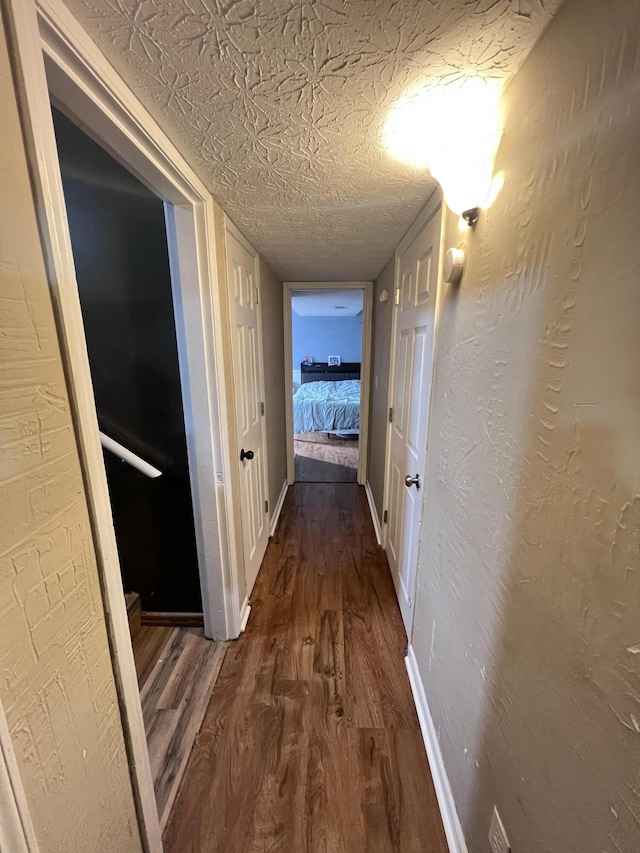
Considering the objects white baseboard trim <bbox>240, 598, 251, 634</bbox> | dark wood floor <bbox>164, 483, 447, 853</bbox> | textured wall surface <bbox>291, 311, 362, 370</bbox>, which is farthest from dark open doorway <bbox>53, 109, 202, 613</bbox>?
textured wall surface <bbox>291, 311, 362, 370</bbox>

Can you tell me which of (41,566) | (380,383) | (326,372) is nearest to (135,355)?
(41,566)

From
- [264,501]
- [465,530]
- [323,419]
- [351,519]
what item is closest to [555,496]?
[465,530]

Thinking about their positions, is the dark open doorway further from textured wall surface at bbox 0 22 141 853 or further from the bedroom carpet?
the bedroom carpet

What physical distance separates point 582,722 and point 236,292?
1893 millimetres

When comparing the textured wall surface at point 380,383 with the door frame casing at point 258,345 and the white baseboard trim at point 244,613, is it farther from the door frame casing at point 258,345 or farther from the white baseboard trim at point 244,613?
the white baseboard trim at point 244,613

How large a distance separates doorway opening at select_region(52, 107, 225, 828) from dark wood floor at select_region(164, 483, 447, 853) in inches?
5.2

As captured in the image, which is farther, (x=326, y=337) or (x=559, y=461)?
(x=326, y=337)

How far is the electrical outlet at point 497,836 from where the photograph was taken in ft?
2.56

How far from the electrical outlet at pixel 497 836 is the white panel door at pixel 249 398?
1.44 metres

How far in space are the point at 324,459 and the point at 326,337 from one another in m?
4.25

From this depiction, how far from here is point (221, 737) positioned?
1371 millimetres

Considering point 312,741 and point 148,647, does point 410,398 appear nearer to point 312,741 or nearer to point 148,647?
point 312,741

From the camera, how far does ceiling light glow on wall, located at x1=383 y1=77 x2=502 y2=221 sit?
0.83 meters

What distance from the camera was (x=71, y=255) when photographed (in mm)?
625
